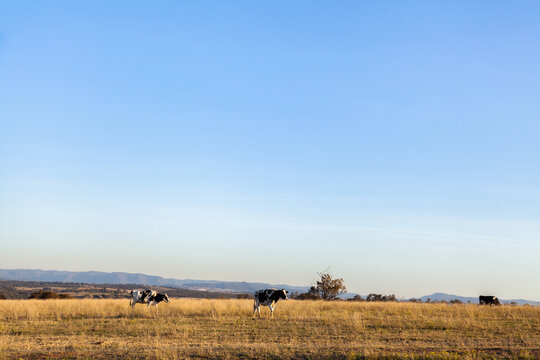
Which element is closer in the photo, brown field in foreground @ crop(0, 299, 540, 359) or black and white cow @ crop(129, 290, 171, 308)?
brown field in foreground @ crop(0, 299, 540, 359)

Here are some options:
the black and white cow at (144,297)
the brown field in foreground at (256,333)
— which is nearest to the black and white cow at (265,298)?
the brown field in foreground at (256,333)

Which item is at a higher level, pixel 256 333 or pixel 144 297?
pixel 144 297

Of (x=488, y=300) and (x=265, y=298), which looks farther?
(x=488, y=300)

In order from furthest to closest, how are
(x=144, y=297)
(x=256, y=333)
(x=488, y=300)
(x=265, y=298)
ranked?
1. (x=488, y=300)
2. (x=144, y=297)
3. (x=265, y=298)
4. (x=256, y=333)

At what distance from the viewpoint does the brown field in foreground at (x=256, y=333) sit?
17.6 metres

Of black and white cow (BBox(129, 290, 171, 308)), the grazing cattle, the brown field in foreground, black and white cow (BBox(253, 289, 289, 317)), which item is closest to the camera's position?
the brown field in foreground

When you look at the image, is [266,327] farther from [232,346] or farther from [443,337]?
[443,337]

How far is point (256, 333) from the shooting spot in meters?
23.3

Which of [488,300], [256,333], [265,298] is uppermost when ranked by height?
[265,298]

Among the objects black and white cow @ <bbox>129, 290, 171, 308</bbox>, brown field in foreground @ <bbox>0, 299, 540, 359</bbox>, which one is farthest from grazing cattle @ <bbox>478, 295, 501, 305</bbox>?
black and white cow @ <bbox>129, 290, 171, 308</bbox>

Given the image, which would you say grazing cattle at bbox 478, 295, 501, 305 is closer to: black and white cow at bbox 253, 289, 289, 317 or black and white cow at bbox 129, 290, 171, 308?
black and white cow at bbox 253, 289, 289, 317

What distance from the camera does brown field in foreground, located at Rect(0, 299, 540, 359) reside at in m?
17.6

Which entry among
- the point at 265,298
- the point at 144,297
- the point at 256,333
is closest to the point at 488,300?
the point at 265,298

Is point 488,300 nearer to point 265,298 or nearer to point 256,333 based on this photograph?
point 265,298
